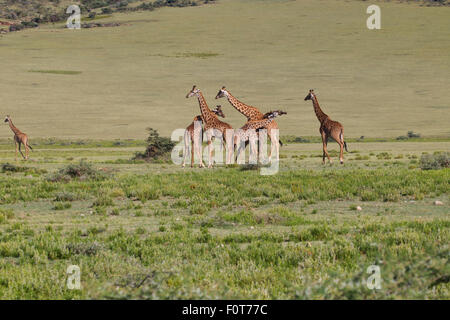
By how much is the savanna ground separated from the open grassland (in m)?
0.04

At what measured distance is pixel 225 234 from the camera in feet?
41.5

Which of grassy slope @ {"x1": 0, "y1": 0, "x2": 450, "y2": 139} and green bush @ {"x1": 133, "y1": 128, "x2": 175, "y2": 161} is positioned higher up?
grassy slope @ {"x1": 0, "y1": 0, "x2": 450, "y2": 139}

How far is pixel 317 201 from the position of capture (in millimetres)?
17375

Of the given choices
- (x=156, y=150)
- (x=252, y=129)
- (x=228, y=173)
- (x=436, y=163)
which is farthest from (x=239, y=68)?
Answer: (x=228, y=173)

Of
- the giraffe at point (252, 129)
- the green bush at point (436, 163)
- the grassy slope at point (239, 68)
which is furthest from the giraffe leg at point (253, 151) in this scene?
the grassy slope at point (239, 68)

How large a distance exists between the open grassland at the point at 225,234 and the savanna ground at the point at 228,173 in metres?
0.04

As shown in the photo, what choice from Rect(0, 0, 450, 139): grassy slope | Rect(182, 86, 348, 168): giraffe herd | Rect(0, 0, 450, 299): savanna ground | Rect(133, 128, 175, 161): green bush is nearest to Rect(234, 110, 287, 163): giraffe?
Rect(182, 86, 348, 168): giraffe herd

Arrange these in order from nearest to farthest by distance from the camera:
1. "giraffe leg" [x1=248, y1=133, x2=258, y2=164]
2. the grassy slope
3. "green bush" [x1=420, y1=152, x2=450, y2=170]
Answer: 1. "green bush" [x1=420, y1=152, x2=450, y2=170]
2. "giraffe leg" [x1=248, y1=133, x2=258, y2=164]
3. the grassy slope

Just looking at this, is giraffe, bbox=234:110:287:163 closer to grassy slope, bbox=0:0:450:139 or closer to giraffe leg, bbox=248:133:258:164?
giraffe leg, bbox=248:133:258:164

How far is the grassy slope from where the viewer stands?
6619cm

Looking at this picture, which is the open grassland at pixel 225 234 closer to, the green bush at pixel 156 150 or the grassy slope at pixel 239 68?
the green bush at pixel 156 150

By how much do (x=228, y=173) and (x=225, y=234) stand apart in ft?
33.6
